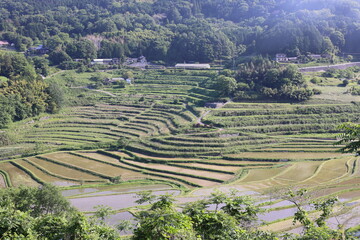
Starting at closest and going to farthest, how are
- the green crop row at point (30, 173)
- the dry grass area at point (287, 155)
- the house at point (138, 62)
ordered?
the green crop row at point (30, 173)
the dry grass area at point (287, 155)
the house at point (138, 62)

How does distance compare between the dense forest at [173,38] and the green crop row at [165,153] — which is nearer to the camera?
the green crop row at [165,153]

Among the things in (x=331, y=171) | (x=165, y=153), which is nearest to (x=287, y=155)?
(x=331, y=171)

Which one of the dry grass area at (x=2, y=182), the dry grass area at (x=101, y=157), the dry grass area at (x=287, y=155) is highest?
the dry grass area at (x=287, y=155)

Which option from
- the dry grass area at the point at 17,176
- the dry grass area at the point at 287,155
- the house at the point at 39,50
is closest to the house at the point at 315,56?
the dry grass area at the point at 287,155

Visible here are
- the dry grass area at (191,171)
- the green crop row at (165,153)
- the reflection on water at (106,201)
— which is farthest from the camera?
the green crop row at (165,153)

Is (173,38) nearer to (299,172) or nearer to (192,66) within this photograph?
(192,66)

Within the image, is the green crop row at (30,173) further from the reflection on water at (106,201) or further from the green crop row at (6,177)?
the reflection on water at (106,201)

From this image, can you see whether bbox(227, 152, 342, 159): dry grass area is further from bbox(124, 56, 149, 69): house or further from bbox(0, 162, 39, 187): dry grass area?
bbox(124, 56, 149, 69): house

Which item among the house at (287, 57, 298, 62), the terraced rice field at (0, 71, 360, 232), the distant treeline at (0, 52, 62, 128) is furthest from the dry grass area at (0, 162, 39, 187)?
the house at (287, 57, 298, 62)

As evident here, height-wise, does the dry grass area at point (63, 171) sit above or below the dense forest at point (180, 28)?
below
